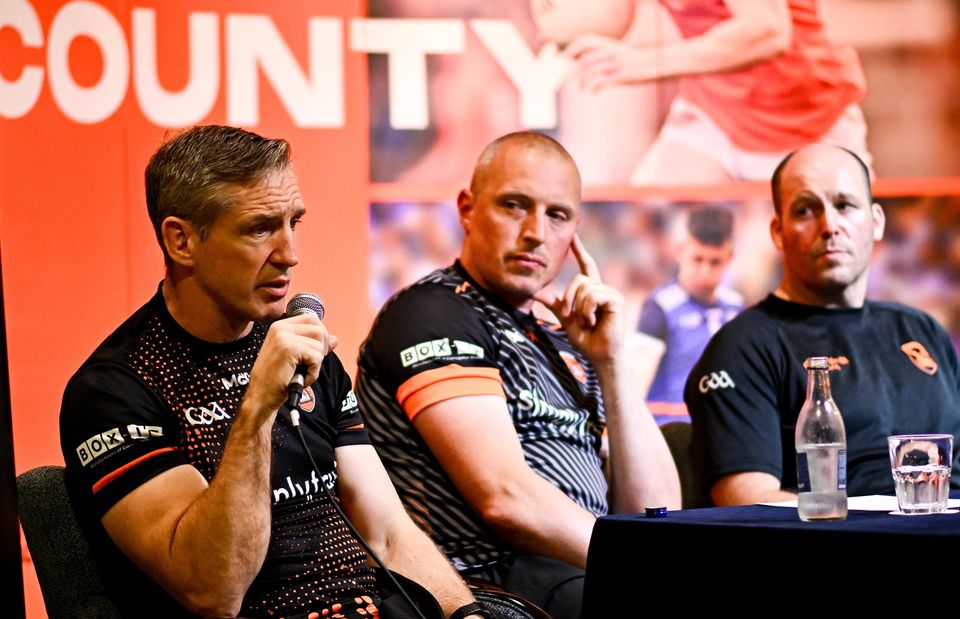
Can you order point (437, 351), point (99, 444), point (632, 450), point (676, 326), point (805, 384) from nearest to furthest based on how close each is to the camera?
point (99, 444) < point (437, 351) < point (632, 450) < point (805, 384) < point (676, 326)

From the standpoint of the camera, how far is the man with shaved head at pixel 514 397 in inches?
104

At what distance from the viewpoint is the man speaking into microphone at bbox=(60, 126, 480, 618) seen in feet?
6.20

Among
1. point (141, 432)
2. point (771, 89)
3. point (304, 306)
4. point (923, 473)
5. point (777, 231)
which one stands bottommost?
point (923, 473)

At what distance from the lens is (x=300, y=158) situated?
4281 mm

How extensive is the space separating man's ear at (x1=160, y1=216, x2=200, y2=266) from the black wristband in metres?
0.82

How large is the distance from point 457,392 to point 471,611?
0.58m

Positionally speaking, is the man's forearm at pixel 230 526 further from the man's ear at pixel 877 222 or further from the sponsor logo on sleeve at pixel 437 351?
the man's ear at pixel 877 222

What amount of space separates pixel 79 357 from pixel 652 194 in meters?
2.20

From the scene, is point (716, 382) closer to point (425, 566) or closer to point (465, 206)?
point (465, 206)

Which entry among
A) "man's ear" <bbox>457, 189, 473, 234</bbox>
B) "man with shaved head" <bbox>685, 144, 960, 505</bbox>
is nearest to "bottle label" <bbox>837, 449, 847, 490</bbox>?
"man with shaved head" <bbox>685, 144, 960, 505</bbox>

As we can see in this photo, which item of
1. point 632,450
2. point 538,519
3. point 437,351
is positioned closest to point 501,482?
point 538,519

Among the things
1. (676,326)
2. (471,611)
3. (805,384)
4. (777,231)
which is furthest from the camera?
(676,326)

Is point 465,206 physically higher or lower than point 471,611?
higher

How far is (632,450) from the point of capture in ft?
9.59
